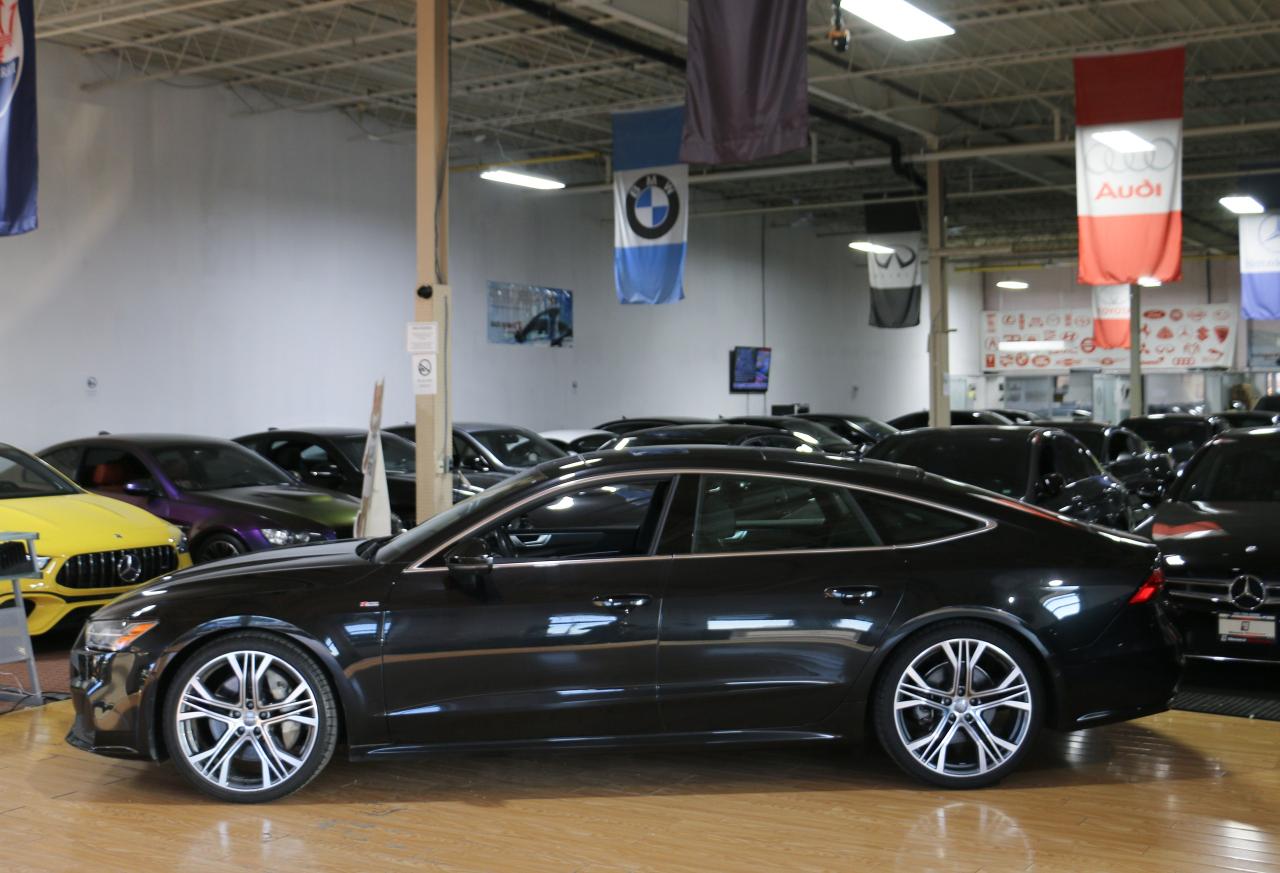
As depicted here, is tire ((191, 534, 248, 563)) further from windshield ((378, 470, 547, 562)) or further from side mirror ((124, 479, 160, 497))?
windshield ((378, 470, 547, 562))

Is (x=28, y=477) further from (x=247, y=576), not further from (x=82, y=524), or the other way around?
(x=247, y=576)

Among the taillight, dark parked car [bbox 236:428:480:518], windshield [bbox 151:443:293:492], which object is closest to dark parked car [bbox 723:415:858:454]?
dark parked car [bbox 236:428:480:518]

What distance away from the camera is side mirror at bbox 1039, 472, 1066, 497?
8508 mm

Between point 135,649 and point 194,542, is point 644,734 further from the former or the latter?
point 194,542

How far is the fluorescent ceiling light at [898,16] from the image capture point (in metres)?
10.2

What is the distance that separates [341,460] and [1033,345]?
29.0 m

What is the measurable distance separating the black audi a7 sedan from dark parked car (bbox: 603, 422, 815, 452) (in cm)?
717

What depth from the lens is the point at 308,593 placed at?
4.95 metres

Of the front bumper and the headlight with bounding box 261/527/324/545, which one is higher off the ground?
the headlight with bounding box 261/527/324/545

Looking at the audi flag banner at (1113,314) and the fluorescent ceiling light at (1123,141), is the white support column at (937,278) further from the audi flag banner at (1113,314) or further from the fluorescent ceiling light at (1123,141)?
the audi flag banner at (1113,314)

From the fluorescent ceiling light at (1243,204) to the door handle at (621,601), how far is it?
1809cm

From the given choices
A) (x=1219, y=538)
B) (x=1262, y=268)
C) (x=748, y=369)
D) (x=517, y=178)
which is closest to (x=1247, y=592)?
(x=1219, y=538)

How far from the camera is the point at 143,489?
10.3 metres

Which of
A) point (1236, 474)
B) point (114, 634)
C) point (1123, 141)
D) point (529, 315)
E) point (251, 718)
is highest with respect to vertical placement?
point (1123, 141)
